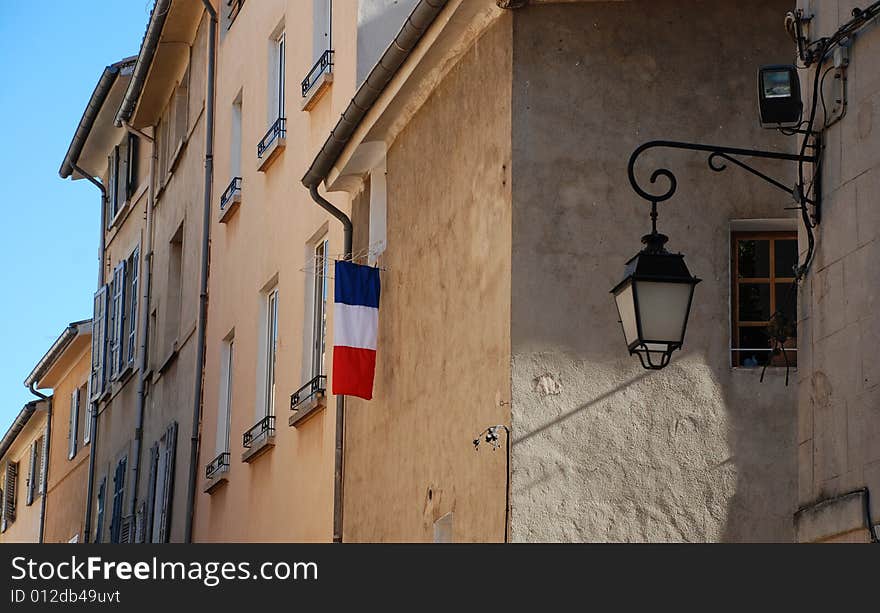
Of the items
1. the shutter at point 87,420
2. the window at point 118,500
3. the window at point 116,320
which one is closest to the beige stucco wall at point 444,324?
the window at point 118,500

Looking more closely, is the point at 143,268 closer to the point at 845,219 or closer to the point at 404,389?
the point at 404,389

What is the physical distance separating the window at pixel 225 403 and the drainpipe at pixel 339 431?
16.4ft

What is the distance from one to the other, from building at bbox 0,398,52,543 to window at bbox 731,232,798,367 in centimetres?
2521

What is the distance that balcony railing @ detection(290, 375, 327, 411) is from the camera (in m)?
15.1

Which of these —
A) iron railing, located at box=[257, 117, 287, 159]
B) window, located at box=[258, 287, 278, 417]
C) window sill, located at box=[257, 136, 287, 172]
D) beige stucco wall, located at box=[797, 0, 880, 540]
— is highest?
iron railing, located at box=[257, 117, 287, 159]

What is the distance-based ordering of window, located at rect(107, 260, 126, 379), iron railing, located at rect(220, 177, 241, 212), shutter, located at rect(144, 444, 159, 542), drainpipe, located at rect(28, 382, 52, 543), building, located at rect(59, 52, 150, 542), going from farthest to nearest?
1. drainpipe, located at rect(28, 382, 52, 543)
2. window, located at rect(107, 260, 126, 379)
3. building, located at rect(59, 52, 150, 542)
4. shutter, located at rect(144, 444, 159, 542)
5. iron railing, located at rect(220, 177, 241, 212)

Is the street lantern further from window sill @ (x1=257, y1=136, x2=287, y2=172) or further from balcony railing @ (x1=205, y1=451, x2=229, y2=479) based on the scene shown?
balcony railing @ (x1=205, y1=451, x2=229, y2=479)

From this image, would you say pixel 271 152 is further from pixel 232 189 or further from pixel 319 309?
pixel 319 309

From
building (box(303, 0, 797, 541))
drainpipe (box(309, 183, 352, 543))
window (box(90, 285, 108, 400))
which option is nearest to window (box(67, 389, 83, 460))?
window (box(90, 285, 108, 400))

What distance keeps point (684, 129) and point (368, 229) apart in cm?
414

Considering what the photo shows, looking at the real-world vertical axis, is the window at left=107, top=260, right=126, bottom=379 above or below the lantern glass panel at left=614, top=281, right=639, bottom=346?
above

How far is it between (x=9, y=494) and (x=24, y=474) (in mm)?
1163

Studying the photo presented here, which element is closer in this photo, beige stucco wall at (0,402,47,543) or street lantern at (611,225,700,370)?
street lantern at (611,225,700,370)

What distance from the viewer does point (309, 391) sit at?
1567 cm
